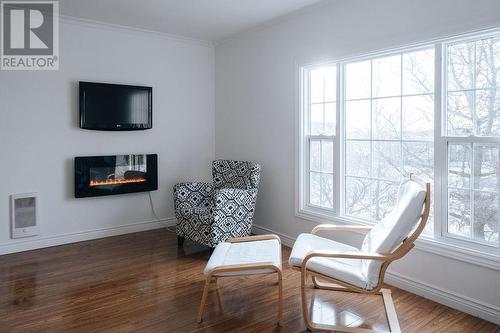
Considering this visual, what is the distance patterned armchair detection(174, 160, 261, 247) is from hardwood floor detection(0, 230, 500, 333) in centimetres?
32

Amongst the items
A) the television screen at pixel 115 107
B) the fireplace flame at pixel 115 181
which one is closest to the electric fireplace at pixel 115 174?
the fireplace flame at pixel 115 181

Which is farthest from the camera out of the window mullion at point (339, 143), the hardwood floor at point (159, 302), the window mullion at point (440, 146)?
the window mullion at point (339, 143)

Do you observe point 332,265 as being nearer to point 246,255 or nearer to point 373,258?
point 373,258

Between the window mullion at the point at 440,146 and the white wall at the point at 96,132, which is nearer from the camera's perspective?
the window mullion at the point at 440,146

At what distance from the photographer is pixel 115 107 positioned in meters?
4.57

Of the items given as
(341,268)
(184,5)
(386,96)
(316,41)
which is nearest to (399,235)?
(341,268)

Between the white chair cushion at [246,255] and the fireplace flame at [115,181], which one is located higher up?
the fireplace flame at [115,181]

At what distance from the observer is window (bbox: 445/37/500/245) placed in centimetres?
261

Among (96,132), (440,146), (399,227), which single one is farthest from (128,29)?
(399,227)

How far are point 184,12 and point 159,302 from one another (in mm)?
3022

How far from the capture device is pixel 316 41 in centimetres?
382

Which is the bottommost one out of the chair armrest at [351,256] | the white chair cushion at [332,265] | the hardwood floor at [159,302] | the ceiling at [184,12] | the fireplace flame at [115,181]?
the hardwood floor at [159,302]

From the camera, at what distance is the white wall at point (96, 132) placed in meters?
4.05

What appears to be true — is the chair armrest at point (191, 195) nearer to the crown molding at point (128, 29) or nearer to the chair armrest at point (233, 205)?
the chair armrest at point (233, 205)
